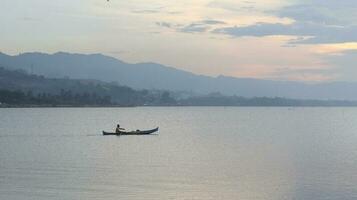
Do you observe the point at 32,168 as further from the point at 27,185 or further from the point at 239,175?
the point at 239,175

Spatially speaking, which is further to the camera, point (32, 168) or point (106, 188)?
point (32, 168)

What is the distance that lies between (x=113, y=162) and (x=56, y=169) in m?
8.20

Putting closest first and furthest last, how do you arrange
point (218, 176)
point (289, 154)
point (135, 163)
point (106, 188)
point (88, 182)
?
point (106, 188) → point (88, 182) → point (218, 176) → point (135, 163) → point (289, 154)

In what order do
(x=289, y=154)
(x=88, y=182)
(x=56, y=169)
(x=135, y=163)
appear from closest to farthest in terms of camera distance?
(x=88, y=182), (x=56, y=169), (x=135, y=163), (x=289, y=154)

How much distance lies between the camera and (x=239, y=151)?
230ft

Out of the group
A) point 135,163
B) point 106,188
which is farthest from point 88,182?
point 135,163

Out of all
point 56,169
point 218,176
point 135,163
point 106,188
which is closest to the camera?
point 106,188

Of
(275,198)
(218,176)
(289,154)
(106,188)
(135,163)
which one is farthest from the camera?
(289,154)

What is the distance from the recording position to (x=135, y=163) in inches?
2181

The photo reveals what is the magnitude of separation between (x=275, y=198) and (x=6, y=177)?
61.8 feet

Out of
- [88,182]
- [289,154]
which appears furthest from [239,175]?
[289,154]

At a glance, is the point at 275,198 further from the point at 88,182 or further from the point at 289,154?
the point at 289,154

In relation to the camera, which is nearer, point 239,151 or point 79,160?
point 79,160

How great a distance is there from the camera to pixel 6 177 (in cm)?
4278
